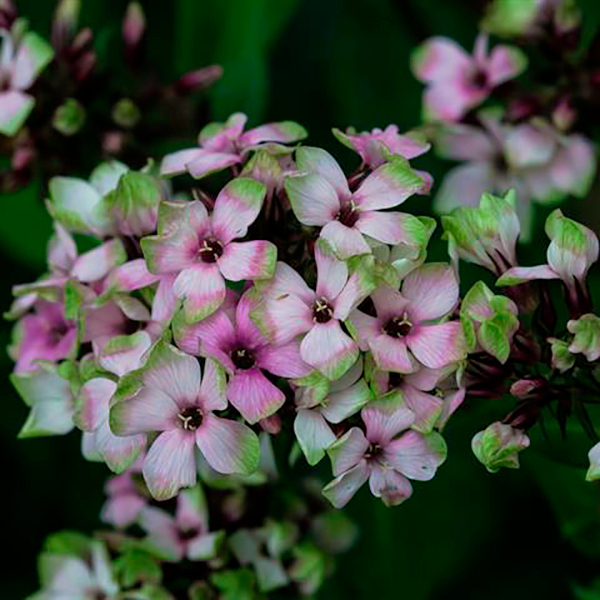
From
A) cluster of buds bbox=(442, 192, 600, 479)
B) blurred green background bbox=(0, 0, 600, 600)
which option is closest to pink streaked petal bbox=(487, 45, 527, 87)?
blurred green background bbox=(0, 0, 600, 600)

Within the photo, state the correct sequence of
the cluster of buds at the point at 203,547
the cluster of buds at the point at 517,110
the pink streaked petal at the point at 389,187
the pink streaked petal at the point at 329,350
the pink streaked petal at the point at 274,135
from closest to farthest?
the pink streaked petal at the point at 329,350 → the pink streaked petal at the point at 389,187 → the pink streaked petal at the point at 274,135 → the cluster of buds at the point at 203,547 → the cluster of buds at the point at 517,110

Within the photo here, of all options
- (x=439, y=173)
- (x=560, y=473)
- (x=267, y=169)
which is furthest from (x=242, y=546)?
(x=439, y=173)

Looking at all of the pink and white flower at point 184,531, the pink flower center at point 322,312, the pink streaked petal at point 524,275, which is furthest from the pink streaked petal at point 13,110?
the pink streaked petal at point 524,275

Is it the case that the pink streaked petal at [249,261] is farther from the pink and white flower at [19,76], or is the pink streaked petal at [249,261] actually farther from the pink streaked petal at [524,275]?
the pink and white flower at [19,76]

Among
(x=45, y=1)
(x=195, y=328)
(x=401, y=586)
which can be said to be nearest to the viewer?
(x=195, y=328)

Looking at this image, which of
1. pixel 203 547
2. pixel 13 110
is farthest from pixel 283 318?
pixel 13 110

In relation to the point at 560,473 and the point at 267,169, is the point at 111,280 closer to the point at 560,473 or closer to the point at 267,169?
the point at 267,169
